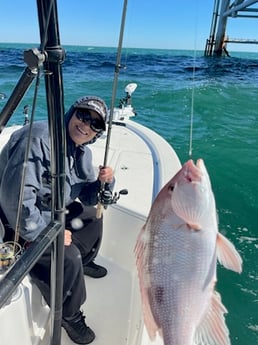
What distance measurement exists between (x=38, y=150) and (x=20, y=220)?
0.34 meters

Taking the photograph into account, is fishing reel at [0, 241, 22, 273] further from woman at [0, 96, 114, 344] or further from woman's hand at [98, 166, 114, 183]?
woman's hand at [98, 166, 114, 183]

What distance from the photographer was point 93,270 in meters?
2.43

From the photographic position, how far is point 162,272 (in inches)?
43.6

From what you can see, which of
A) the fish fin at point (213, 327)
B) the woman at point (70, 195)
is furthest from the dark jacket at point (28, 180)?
the fish fin at point (213, 327)

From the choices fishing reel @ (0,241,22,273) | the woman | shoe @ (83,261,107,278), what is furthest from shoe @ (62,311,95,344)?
fishing reel @ (0,241,22,273)

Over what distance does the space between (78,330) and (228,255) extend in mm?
1197

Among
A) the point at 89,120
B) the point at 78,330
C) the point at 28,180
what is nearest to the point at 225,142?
the point at 89,120

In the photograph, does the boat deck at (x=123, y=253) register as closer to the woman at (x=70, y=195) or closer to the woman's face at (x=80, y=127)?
the woman at (x=70, y=195)

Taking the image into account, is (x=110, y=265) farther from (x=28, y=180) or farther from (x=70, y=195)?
(x=28, y=180)

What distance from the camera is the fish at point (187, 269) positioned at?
109 centimetres

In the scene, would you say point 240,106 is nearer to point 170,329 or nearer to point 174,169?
point 174,169

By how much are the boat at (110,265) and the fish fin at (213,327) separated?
59cm

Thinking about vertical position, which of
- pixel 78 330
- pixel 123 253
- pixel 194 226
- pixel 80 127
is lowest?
pixel 78 330

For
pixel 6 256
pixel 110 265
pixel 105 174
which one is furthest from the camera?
pixel 110 265
